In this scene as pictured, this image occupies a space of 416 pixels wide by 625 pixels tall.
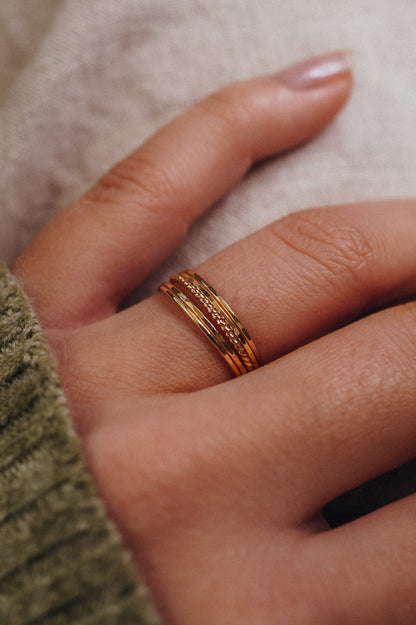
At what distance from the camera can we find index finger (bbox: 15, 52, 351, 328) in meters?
0.77

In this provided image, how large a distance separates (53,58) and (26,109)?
10cm

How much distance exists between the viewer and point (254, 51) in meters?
0.89

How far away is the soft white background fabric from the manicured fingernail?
0.03 metres

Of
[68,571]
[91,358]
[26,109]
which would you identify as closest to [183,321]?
[91,358]

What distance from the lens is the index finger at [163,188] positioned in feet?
2.54

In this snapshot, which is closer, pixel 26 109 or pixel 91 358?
pixel 91 358

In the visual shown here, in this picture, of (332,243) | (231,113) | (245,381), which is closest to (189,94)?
(231,113)

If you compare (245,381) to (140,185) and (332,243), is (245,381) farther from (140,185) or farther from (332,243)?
(140,185)

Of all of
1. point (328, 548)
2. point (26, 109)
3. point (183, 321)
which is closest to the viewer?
point (328, 548)

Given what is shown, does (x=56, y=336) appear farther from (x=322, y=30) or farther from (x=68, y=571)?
(x=322, y=30)

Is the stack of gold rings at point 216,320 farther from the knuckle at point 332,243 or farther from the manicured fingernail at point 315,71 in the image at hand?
the manicured fingernail at point 315,71

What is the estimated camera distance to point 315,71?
2.80 feet

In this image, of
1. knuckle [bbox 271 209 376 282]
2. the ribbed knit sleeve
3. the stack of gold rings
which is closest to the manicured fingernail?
knuckle [bbox 271 209 376 282]

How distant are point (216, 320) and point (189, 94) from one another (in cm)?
47
